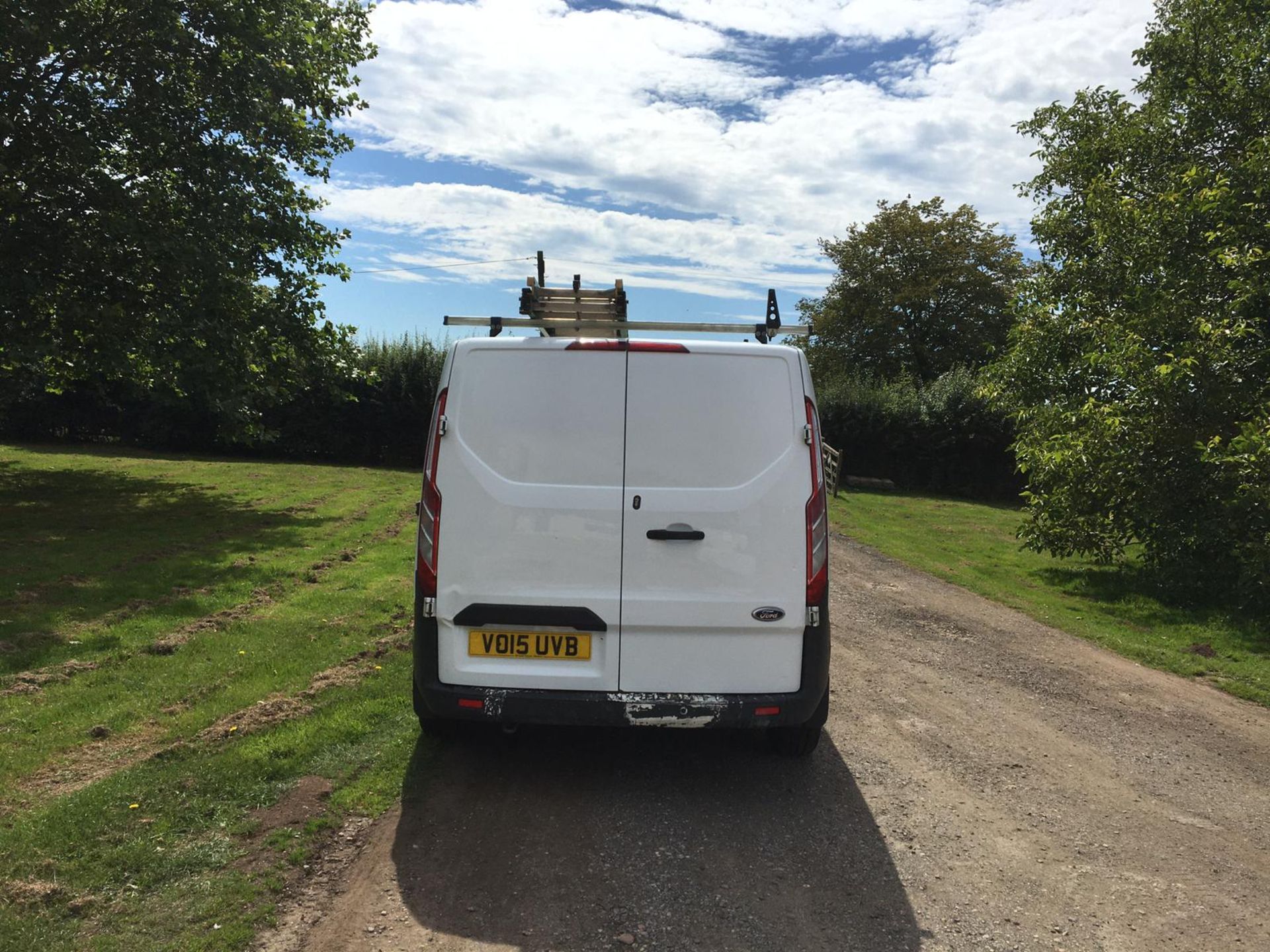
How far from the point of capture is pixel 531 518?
413cm

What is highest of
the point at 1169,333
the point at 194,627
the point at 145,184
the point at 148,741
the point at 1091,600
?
the point at 145,184

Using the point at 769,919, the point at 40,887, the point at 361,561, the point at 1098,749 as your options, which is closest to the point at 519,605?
the point at 769,919

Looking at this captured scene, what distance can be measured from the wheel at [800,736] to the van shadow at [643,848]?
0.08 metres

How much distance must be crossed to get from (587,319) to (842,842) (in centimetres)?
338

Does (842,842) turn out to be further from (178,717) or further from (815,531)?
(178,717)

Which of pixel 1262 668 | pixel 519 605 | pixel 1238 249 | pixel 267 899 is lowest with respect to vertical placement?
pixel 1262 668

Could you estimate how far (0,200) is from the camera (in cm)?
1364

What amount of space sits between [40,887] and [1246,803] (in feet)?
19.3

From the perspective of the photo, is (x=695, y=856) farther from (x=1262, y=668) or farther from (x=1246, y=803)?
(x=1262, y=668)

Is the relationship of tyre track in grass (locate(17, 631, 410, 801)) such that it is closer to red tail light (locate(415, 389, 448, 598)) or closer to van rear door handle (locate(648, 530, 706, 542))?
red tail light (locate(415, 389, 448, 598))

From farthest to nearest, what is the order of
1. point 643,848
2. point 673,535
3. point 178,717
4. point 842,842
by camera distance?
point 178,717, point 673,535, point 842,842, point 643,848

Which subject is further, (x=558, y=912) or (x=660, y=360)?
(x=660, y=360)

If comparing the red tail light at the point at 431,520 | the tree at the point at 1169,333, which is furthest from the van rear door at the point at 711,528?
the tree at the point at 1169,333

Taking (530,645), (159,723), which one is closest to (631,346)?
(530,645)
